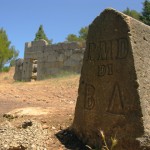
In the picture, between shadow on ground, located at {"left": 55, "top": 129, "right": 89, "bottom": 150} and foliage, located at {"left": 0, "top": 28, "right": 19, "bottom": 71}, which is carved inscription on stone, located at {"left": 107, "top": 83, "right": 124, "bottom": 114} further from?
foliage, located at {"left": 0, "top": 28, "right": 19, "bottom": 71}

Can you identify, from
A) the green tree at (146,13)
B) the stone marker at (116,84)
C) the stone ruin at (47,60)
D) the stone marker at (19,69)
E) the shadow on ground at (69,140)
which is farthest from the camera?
the stone marker at (19,69)

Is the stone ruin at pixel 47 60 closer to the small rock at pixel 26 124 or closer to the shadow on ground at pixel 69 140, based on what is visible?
the small rock at pixel 26 124

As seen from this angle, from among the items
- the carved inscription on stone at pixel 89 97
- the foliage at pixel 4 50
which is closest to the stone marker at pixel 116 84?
the carved inscription on stone at pixel 89 97

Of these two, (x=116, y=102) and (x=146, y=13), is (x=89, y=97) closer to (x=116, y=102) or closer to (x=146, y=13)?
(x=116, y=102)

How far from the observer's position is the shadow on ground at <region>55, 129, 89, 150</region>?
4293 mm

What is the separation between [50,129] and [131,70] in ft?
5.06

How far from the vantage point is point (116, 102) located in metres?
3.98

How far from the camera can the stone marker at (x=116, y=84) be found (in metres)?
3.77

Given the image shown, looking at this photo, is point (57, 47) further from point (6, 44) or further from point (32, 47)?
point (6, 44)

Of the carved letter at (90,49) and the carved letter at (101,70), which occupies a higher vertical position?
the carved letter at (90,49)

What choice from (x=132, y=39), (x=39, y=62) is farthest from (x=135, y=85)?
(x=39, y=62)

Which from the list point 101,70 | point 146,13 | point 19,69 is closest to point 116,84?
point 101,70

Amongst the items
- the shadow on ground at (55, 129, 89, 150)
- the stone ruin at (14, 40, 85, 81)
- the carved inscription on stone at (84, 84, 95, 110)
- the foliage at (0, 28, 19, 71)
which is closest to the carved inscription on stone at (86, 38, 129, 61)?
the carved inscription on stone at (84, 84, 95, 110)

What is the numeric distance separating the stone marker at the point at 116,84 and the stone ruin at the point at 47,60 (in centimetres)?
1335
